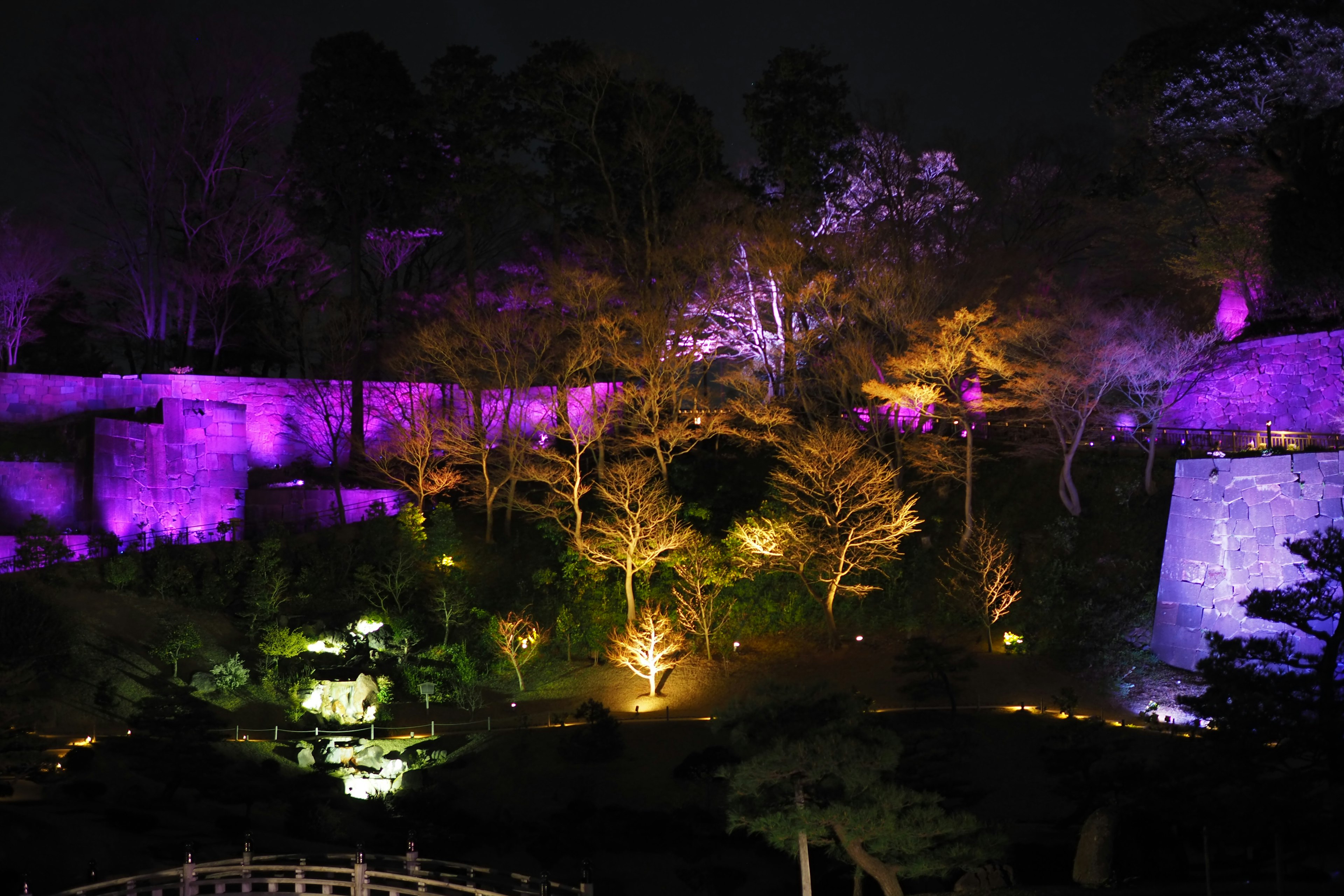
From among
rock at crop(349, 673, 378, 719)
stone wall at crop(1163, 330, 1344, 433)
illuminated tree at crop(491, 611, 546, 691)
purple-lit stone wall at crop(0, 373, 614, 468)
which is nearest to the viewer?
rock at crop(349, 673, 378, 719)

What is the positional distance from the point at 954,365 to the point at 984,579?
15.7 feet

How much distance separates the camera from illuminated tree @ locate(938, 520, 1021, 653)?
72.9ft

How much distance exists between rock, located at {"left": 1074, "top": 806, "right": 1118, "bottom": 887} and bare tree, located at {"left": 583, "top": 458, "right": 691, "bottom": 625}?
36.7 ft

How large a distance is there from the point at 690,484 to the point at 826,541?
515 cm

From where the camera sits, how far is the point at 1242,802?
34.0 feet

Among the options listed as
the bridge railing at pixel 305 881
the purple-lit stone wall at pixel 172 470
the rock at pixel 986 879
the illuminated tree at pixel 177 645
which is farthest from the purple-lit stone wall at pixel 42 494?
the rock at pixel 986 879

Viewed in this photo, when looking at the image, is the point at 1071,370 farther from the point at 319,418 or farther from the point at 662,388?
the point at 319,418

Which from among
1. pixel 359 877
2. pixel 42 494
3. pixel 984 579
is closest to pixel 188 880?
pixel 359 877

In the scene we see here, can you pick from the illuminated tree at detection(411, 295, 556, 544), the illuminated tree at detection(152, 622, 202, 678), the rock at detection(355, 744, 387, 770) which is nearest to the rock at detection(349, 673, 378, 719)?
the rock at detection(355, 744, 387, 770)

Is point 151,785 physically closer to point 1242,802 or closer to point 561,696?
point 561,696

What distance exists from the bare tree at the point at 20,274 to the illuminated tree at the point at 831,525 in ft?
67.7

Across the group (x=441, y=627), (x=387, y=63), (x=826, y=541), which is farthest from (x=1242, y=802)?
(x=387, y=63)

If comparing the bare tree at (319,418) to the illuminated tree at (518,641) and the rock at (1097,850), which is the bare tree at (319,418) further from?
the rock at (1097,850)

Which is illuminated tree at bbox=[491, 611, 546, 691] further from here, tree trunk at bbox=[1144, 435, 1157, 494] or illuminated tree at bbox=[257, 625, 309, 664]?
tree trunk at bbox=[1144, 435, 1157, 494]
